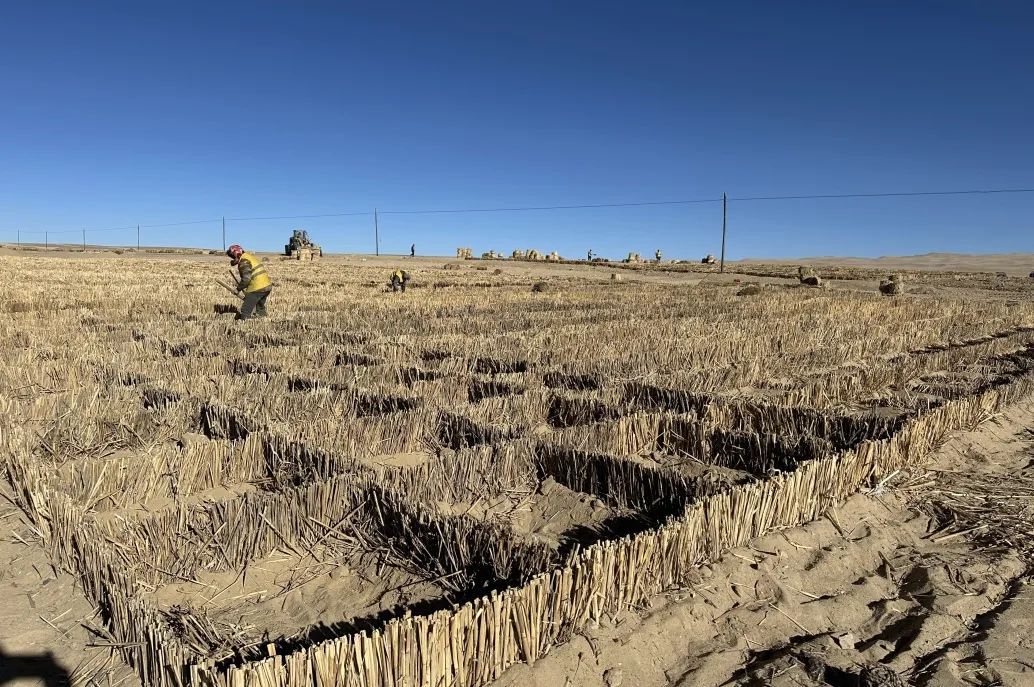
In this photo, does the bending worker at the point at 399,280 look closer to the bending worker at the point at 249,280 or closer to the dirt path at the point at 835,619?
the bending worker at the point at 249,280

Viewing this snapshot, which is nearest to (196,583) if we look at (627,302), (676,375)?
(676,375)

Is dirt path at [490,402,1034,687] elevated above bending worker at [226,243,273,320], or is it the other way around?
bending worker at [226,243,273,320]

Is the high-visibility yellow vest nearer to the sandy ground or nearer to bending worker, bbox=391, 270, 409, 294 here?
bending worker, bbox=391, 270, 409, 294

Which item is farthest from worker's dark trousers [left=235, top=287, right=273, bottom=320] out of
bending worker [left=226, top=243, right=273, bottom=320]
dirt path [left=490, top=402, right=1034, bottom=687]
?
dirt path [left=490, top=402, right=1034, bottom=687]

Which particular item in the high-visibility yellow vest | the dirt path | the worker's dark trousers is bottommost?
the dirt path

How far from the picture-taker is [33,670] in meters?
2.47

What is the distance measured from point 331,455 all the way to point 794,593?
264 cm

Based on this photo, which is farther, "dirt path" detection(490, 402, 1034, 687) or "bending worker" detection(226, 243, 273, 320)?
"bending worker" detection(226, 243, 273, 320)

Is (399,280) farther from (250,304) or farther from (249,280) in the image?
(249,280)

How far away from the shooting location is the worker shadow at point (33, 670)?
2.43m

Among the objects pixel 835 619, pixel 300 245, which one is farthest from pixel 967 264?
pixel 835 619

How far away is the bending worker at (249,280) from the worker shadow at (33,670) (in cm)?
861

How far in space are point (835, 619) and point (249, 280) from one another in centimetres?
974

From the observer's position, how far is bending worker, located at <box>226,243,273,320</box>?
10703 mm
